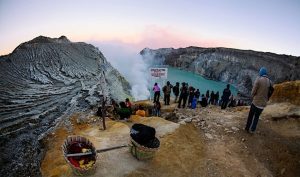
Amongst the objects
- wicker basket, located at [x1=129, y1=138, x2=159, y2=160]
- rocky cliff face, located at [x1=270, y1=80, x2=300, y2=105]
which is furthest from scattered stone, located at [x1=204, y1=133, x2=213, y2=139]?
rocky cliff face, located at [x1=270, y1=80, x2=300, y2=105]

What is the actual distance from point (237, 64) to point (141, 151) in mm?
83255

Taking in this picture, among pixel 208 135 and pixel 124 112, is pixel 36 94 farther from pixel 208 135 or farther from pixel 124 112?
pixel 208 135

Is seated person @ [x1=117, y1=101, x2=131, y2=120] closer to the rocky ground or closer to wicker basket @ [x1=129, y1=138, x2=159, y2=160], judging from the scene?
the rocky ground

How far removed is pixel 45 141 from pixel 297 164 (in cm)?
1003

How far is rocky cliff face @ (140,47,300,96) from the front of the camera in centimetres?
6719

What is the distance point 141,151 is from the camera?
757cm

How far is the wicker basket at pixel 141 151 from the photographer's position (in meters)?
7.51

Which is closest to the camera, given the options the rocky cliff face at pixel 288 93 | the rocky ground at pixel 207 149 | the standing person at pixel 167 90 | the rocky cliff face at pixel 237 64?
the rocky ground at pixel 207 149

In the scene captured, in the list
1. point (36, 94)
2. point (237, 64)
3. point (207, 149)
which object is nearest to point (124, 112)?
point (207, 149)

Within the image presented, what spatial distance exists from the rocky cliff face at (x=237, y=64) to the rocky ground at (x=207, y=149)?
165ft

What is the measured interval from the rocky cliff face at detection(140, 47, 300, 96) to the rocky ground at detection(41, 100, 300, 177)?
50.4 metres

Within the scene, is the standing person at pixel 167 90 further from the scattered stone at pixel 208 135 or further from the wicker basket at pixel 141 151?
the wicker basket at pixel 141 151

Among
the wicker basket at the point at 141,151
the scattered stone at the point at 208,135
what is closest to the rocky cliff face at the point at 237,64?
the scattered stone at the point at 208,135

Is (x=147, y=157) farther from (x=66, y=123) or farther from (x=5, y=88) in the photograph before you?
(x=5, y=88)
